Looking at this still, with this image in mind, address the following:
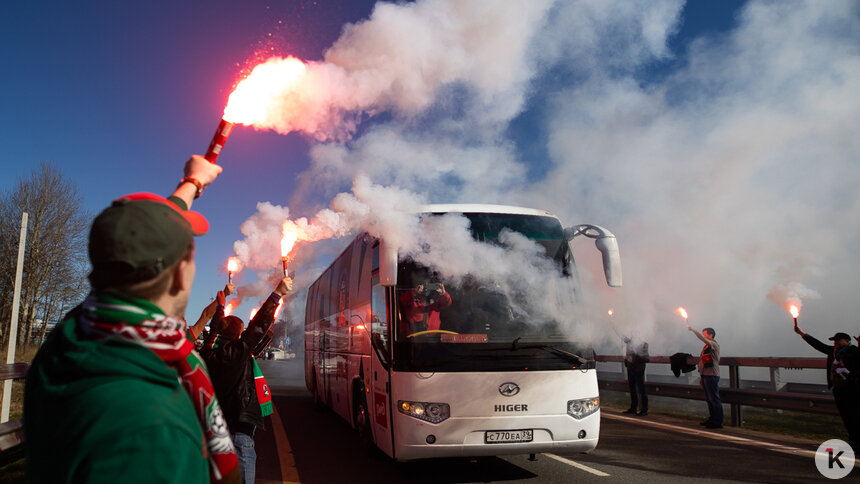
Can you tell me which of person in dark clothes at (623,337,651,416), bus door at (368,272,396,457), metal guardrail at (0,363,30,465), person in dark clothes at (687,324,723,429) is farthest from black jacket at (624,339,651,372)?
metal guardrail at (0,363,30,465)

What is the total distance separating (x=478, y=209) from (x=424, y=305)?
1.54m

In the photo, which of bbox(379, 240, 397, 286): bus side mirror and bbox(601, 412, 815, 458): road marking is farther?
bbox(601, 412, 815, 458): road marking

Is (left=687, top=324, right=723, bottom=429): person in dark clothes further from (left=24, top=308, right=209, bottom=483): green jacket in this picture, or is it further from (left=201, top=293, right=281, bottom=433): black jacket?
(left=24, top=308, right=209, bottom=483): green jacket

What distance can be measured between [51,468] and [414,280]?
559 cm

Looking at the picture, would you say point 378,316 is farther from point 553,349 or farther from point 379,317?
point 553,349

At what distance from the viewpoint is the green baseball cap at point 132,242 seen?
122 cm

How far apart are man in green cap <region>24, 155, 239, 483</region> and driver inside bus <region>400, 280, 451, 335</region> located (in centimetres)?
498

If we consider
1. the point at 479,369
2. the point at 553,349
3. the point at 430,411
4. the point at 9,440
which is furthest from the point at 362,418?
the point at 9,440

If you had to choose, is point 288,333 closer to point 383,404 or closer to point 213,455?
point 383,404

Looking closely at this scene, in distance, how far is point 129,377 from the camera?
43.3 inches

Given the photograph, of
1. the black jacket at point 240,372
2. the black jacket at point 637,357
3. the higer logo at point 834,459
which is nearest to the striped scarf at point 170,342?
the black jacket at point 240,372

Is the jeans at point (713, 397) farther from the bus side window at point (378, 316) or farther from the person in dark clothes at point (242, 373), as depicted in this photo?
the person in dark clothes at point (242, 373)

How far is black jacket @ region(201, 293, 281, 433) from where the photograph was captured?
4.07 meters

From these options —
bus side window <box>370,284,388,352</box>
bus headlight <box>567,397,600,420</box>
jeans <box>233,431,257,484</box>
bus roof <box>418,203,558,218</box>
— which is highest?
bus roof <box>418,203,558,218</box>
